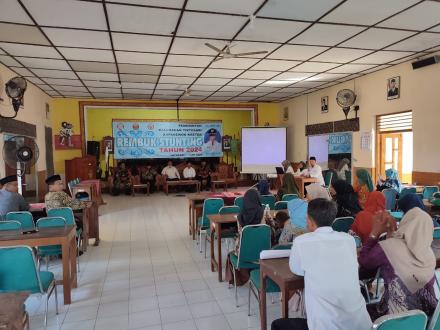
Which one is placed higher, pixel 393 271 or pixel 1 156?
pixel 1 156

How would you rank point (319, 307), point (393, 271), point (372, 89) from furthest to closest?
point (372, 89) → point (393, 271) → point (319, 307)

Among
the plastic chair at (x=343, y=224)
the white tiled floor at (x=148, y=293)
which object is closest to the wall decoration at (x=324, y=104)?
the white tiled floor at (x=148, y=293)

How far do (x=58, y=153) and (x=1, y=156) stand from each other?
4.36 metres

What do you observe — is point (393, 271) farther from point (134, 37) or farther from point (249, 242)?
point (134, 37)

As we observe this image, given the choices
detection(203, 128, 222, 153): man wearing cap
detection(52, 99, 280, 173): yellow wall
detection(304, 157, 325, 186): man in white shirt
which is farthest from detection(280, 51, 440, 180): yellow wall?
detection(203, 128, 222, 153): man wearing cap

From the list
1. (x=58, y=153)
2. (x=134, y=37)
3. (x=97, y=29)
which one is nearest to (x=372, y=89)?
(x=134, y=37)

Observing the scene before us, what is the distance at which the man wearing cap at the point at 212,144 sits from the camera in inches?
490

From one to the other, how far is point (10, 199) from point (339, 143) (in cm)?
742

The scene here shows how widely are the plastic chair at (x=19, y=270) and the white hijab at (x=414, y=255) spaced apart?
106 inches

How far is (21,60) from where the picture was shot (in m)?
5.82

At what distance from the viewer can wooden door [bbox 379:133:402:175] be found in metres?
7.31

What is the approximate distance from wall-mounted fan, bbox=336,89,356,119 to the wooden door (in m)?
1.09

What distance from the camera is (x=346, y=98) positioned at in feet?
25.6

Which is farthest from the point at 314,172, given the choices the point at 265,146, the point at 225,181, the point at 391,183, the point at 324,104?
the point at 225,181
